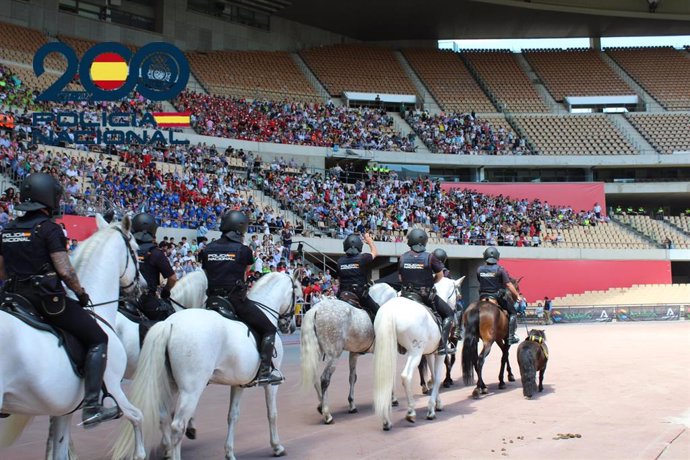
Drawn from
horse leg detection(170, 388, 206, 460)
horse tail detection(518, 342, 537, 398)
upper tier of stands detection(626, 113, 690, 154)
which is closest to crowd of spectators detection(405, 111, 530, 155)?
upper tier of stands detection(626, 113, 690, 154)

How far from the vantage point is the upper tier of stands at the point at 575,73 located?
175 ft

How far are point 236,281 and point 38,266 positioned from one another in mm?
2447

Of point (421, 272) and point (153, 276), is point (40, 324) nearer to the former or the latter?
point (153, 276)

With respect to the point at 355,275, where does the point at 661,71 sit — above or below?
above

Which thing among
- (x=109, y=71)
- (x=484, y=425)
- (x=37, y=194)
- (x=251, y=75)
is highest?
(x=251, y=75)

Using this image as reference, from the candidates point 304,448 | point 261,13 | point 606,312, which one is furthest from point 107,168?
point 261,13

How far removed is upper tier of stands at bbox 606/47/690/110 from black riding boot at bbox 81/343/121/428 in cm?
5347

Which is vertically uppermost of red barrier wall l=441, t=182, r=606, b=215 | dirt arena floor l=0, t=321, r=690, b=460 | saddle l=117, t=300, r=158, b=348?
red barrier wall l=441, t=182, r=606, b=215

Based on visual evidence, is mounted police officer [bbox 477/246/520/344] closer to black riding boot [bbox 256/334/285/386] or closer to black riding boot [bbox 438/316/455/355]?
black riding boot [bbox 438/316/455/355]

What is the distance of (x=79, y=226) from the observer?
22.4 metres

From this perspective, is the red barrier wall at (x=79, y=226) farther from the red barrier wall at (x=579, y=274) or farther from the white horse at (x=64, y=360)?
the red barrier wall at (x=579, y=274)

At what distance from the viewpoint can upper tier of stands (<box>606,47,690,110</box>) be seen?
5209cm

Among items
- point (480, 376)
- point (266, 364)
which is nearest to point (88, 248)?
point (266, 364)

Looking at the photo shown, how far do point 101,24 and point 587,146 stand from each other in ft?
110
